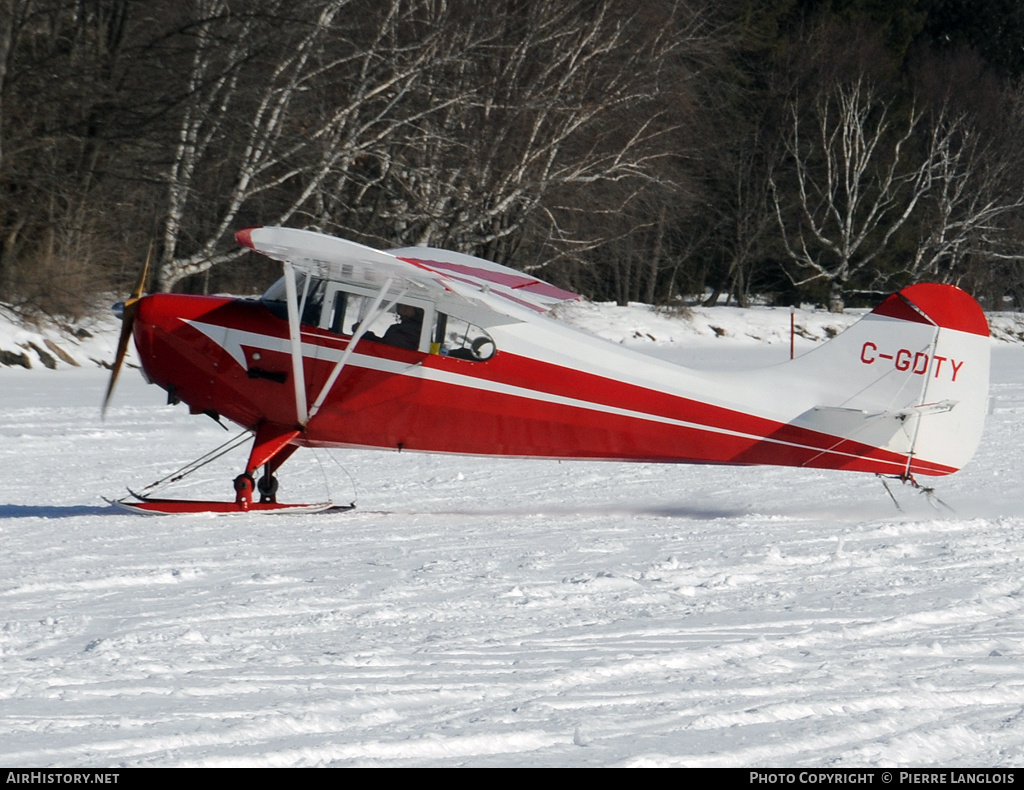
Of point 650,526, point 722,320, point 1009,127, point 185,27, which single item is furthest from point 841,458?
point 1009,127

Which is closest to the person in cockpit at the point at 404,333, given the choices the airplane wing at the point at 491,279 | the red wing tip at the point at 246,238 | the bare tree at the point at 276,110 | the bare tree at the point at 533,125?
the airplane wing at the point at 491,279

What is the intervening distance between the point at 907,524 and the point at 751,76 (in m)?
33.4

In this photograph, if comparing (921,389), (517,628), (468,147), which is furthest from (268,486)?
(468,147)

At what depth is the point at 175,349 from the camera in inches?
324

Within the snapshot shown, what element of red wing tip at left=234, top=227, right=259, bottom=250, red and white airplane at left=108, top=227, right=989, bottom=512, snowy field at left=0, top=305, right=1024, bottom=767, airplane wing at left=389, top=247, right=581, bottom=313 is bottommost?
snowy field at left=0, top=305, right=1024, bottom=767

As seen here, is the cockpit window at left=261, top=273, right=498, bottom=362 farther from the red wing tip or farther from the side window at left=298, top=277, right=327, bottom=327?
the red wing tip

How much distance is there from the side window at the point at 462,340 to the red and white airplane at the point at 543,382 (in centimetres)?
1

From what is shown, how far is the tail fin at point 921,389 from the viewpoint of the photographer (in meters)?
8.10

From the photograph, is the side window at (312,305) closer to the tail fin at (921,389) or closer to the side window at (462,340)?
the side window at (462,340)

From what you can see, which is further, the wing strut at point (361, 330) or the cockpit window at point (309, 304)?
the cockpit window at point (309, 304)

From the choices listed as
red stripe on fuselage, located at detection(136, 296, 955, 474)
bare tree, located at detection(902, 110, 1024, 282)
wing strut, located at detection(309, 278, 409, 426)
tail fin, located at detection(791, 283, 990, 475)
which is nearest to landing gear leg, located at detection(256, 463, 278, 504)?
red stripe on fuselage, located at detection(136, 296, 955, 474)

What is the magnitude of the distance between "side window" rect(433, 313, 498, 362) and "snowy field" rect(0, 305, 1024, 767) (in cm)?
115

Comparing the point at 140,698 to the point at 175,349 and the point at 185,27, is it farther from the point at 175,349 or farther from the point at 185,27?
the point at 185,27

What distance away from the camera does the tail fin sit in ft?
26.6
